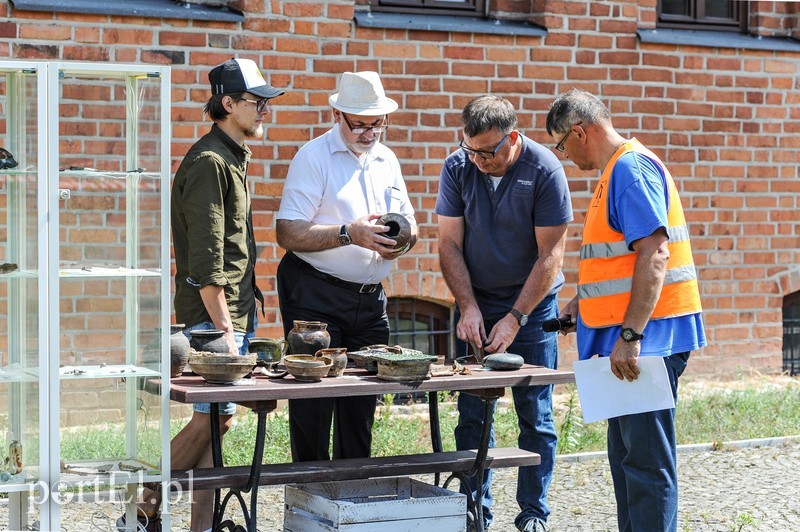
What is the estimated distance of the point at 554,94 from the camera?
8.21 meters

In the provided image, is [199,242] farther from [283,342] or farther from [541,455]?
[541,455]

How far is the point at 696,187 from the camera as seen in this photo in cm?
869

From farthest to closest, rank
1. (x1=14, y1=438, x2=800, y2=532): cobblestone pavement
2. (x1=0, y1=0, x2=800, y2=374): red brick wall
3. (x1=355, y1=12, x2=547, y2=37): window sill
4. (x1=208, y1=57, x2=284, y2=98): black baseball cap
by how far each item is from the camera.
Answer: (x1=355, y1=12, x2=547, y2=37): window sill
(x1=0, y1=0, x2=800, y2=374): red brick wall
(x1=14, y1=438, x2=800, y2=532): cobblestone pavement
(x1=208, y1=57, x2=284, y2=98): black baseball cap

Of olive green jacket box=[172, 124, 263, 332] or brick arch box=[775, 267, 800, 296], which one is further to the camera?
brick arch box=[775, 267, 800, 296]

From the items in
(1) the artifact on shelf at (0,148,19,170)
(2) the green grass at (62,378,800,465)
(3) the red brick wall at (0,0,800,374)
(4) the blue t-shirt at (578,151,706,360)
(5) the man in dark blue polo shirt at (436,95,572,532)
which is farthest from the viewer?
(3) the red brick wall at (0,0,800,374)

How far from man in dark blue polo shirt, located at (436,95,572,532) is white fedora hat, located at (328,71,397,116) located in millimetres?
394

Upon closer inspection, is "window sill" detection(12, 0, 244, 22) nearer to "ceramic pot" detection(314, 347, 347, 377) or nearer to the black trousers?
the black trousers

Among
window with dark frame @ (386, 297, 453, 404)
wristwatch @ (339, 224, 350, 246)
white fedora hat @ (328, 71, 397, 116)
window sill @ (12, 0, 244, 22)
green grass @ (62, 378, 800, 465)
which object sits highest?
window sill @ (12, 0, 244, 22)

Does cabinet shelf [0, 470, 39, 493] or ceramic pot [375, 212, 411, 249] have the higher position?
ceramic pot [375, 212, 411, 249]

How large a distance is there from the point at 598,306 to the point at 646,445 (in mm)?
561

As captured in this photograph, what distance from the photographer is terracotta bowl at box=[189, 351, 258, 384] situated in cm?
462

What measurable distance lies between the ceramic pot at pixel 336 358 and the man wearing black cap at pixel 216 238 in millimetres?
362

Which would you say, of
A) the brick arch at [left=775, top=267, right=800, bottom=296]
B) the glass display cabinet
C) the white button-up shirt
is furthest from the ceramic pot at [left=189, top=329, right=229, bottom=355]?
the brick arch at [left=775, top=267, right=800, bottom=296]

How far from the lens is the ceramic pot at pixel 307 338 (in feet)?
16.6
